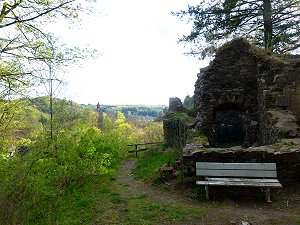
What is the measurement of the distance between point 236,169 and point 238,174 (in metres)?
0.12

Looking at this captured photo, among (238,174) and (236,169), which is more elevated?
(236,169)

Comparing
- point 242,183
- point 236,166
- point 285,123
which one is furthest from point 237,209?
point 285,123

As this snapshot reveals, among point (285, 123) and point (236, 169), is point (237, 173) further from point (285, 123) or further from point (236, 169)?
point (285, 123)

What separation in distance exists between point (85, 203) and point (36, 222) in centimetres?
119

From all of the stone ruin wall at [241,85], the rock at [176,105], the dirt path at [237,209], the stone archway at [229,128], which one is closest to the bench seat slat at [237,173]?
the dirt path at [237,209]

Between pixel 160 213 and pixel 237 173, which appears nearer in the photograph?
pixel 160 213

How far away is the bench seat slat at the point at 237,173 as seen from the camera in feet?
20.5

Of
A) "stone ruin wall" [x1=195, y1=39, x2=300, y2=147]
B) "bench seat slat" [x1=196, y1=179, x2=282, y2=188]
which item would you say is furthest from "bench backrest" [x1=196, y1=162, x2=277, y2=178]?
"stone ruin wall" [x1=195, y1=39, x2=300, y2=147]

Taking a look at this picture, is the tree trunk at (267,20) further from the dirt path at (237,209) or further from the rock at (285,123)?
the dirt path at (237,209)

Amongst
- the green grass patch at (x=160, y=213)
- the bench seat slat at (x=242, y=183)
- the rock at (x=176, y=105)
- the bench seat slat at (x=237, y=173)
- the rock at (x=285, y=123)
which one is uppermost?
the rock at (x=176, y=105)

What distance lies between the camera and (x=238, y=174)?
6.43 meters

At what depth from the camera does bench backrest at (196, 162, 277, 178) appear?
6.28 m

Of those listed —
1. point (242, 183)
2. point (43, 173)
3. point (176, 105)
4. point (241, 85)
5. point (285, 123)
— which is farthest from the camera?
point (176, 105)

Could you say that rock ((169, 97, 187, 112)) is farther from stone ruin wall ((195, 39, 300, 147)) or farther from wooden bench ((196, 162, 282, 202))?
wooden bench ((196, 162, 282, 202))
